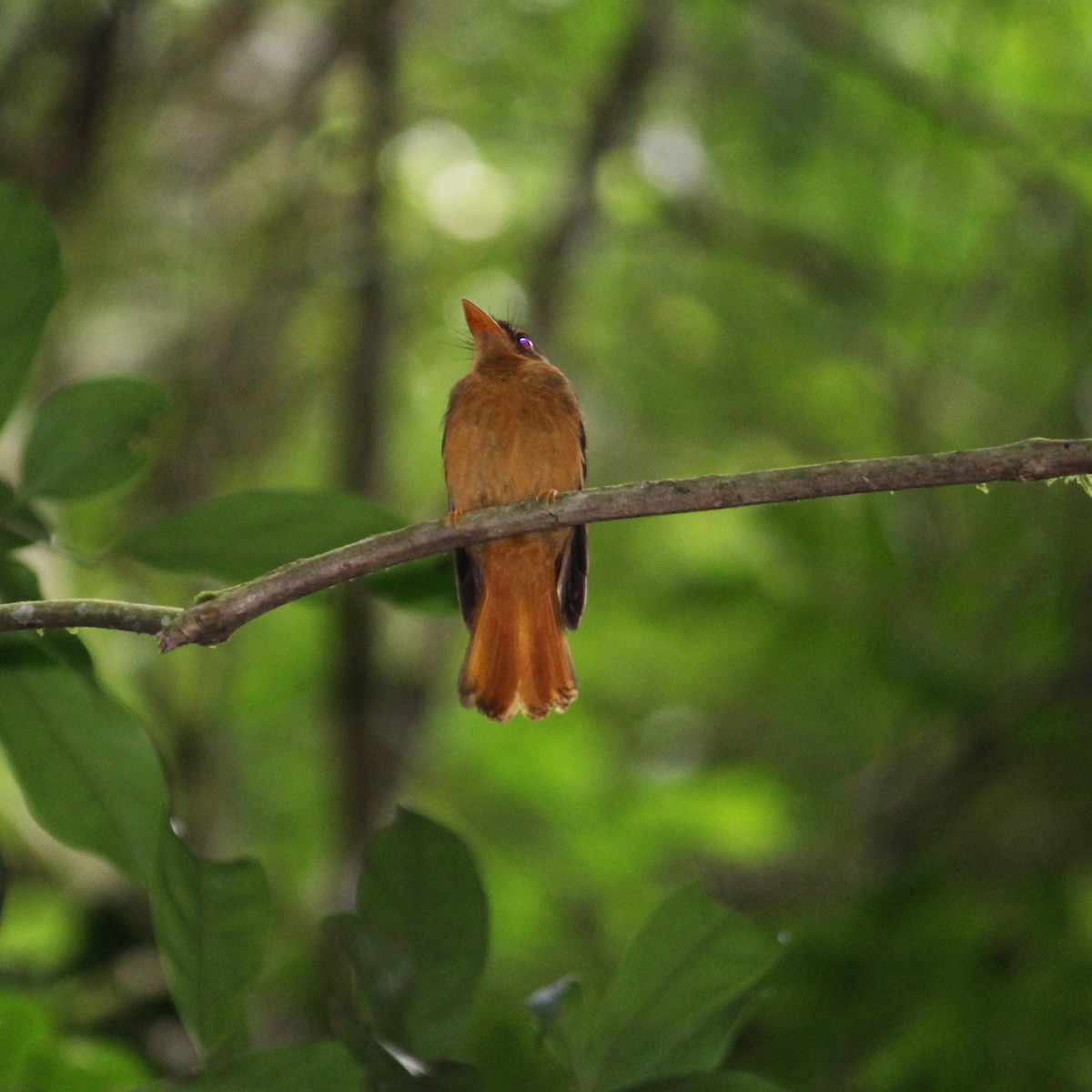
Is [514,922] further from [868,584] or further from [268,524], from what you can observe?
[268,524]

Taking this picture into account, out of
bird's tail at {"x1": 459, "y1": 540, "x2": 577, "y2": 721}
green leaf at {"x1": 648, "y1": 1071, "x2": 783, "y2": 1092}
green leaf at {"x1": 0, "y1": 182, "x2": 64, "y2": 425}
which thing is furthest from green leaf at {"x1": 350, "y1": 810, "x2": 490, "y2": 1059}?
bird's tail at {"x1": 459, "y1": 540, "x2": 577, "y2": 721}

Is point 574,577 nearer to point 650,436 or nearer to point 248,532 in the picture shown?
point 248,532

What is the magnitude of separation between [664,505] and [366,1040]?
70 cm

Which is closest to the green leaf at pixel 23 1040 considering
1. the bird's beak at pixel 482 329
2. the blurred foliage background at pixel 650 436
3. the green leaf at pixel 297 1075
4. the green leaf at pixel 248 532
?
the green leaf at pixel 297 1075

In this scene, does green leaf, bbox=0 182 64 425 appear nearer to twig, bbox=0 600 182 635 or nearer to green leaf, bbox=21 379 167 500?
green leaf, bbox=21 379 167 500

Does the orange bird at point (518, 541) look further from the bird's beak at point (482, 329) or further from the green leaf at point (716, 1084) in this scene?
the green leaf at point (716, 1084)

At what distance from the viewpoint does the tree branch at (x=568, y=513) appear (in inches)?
59.6

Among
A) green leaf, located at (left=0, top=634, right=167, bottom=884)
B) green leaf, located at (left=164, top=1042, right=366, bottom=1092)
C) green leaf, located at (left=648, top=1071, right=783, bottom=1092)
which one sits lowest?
green leaf, located at (left=648, top=1071, right=783, bottom=1092)

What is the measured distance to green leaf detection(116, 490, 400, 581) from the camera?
1.82 metres

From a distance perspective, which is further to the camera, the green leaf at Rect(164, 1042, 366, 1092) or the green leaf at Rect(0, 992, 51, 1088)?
the green leaf at Rect(0, 992, 51, 1088)

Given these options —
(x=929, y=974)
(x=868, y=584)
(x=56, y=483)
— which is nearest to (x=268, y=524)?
(x=56, y=483)

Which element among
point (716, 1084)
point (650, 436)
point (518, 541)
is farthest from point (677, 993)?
point (650, 436)

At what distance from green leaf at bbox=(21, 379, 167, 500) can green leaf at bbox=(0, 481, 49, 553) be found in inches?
1.0

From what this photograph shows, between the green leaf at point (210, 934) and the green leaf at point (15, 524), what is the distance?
45 centimetres
